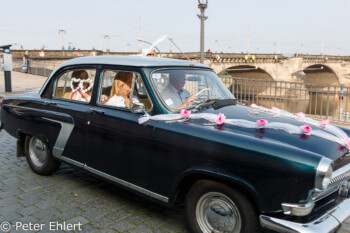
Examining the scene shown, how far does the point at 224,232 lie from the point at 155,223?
36.6 inches

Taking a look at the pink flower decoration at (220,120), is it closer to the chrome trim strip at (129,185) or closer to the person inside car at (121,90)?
the chrome trim strip at (129,185)

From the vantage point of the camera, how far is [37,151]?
4.89 metres

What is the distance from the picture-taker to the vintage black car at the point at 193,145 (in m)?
2.45

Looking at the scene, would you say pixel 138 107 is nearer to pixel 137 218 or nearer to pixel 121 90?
pixel 121 90

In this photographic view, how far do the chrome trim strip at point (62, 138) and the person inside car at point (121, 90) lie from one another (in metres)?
0.72

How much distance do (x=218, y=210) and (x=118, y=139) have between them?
134cm

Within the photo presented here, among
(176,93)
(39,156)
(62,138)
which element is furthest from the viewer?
Result: (39,156)

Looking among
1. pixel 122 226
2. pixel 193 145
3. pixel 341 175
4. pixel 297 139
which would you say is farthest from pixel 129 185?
pixel 341 175

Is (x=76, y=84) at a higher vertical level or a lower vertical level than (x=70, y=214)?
higher

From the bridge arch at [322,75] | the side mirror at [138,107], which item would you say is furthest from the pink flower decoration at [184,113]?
the bridge arch at [322,75]

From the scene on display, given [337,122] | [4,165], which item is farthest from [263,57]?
[4,165]

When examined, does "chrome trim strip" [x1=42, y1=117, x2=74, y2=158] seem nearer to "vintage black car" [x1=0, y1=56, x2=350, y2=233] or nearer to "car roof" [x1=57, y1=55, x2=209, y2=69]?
"vintage black car" [x1=0, y1=56, x2=350, y2=233]

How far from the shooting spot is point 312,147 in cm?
269

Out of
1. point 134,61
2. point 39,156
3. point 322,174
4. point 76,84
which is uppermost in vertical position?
point 134,61
